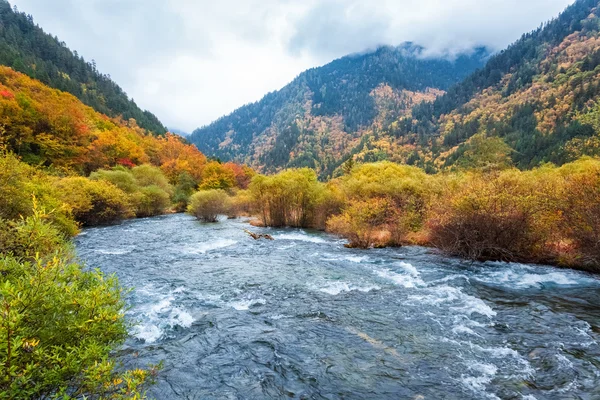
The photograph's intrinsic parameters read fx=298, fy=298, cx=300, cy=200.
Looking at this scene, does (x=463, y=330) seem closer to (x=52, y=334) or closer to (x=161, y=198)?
(x=52, y=334)

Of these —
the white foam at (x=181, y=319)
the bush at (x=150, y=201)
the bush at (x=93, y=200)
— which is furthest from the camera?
the bush at (x=150, y=201)

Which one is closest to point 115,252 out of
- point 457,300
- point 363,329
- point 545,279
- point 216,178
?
point 363,329

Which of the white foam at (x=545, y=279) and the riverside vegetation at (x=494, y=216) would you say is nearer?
the white foam at (x=545, y=279)

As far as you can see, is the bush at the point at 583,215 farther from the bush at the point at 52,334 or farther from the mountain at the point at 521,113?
the mountain at the point at 521,113

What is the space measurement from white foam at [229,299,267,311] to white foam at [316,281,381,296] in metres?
3.26

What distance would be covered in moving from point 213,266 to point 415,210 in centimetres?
1908

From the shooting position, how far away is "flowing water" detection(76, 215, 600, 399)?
25.5 ft

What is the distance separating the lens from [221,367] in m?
8.64

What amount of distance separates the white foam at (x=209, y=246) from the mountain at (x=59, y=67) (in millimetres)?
104480

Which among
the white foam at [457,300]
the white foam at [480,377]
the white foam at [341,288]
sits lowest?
the white foam at [341,288]

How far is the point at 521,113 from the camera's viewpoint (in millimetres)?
120375

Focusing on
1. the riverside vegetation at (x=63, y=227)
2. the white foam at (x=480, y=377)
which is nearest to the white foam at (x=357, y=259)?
the white foam at (x=480, y=377)

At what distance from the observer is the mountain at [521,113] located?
277 feet

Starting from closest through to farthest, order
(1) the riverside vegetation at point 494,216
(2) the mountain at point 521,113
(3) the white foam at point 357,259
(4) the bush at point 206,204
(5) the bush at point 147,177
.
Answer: (1) the riverside vegetation at point 494,216 < (3) the white foam at point 357,259 < (4) the bush at point 206,204 < (5) the bush at point 147,177 < (2) the mountain at point 521,113
